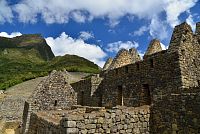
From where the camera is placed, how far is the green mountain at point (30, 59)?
7412 centimetres

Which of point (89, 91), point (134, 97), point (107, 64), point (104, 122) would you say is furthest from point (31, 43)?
point (104, 122)

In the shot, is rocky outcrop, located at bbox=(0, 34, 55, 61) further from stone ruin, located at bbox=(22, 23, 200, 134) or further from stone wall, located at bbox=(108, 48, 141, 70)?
stone ruin, located at bbox=(22, 23, 200, 134)

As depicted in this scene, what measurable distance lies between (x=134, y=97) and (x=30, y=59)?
10085 cm

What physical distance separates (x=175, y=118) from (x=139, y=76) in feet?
27.2

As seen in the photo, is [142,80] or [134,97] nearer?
[142,80]

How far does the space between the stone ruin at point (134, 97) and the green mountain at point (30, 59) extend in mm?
34906

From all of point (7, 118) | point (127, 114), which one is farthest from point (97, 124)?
point (7, 118)

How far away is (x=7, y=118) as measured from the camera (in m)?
27.1

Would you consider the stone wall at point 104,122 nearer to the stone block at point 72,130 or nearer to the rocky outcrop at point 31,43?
the stone block at point 72,130

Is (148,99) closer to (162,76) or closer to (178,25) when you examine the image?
(162,76)

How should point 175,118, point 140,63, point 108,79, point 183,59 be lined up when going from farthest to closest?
point 108,79 < point 140,63 < point 183,59 < point 175,118

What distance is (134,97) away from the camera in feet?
57.1

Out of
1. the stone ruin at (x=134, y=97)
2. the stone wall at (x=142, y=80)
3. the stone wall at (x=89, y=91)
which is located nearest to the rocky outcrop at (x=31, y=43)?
the stone wall at (x=89, y=91)

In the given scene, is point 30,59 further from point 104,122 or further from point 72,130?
point 72,130
